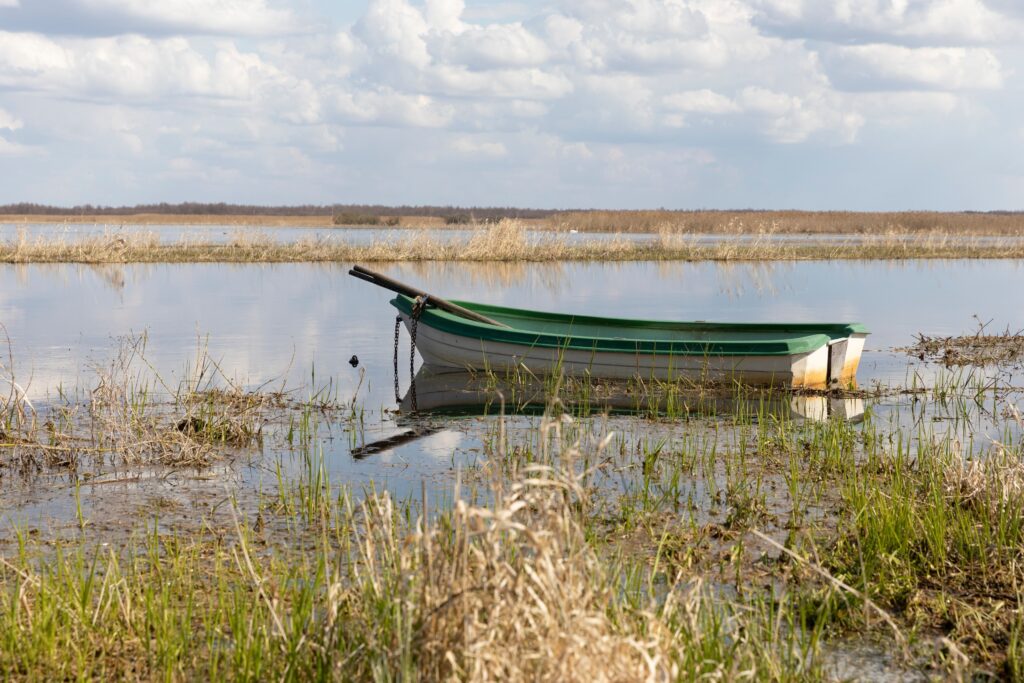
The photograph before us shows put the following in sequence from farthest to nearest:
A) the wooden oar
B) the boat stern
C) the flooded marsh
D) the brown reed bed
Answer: the brown reed bed < the wooden oar < the boat stern < the flooded marsh

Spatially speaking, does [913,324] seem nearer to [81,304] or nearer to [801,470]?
[801,470]

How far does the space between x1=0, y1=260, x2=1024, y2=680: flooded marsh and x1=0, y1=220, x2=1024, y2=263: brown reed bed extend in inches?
682

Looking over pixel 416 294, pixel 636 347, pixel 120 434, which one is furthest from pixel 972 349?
pixel 120 434

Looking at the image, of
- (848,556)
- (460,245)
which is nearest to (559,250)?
(460,245)

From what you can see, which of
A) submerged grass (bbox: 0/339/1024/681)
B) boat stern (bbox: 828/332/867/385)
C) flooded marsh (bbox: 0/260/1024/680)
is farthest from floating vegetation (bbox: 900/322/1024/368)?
submerged grass (bbox: 0/339/1024/681)

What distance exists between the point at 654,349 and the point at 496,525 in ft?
27.7

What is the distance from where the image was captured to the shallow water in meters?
8.09

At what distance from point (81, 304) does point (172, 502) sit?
619 inches

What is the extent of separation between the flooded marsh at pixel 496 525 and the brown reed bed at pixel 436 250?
56.8ft

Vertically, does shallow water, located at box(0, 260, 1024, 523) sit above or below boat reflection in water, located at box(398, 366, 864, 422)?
above

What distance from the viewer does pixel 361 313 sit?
20500mm

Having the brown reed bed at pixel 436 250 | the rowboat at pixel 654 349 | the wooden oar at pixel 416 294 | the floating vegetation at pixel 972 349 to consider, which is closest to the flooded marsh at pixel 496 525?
the floating vegetation at pixel 972 349

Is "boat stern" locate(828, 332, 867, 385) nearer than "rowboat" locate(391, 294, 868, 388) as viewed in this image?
No

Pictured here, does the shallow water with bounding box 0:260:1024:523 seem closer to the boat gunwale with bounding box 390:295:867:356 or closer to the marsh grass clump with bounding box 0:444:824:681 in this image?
the boat gunwale with bounding box 390:295:867:356
